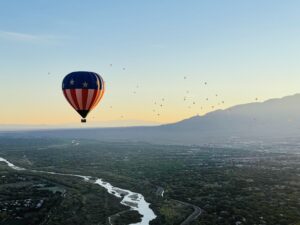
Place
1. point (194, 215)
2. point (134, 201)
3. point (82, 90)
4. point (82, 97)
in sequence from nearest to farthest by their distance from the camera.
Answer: point (82, 90) < point (82, 97) < point (194, 215) < point (134, 201)

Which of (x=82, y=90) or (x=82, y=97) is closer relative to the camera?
(x=82, y=90)

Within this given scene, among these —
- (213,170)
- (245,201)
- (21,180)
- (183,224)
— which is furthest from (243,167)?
(183,224)

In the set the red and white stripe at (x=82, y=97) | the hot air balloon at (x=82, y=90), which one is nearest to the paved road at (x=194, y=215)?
the hot air balloon at (x=82, y=90)

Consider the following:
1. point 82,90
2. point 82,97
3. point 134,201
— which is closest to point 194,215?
point 134,201

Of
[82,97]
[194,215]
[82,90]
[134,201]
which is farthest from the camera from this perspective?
[134,201]

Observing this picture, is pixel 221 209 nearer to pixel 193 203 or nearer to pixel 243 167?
pixel 193 203

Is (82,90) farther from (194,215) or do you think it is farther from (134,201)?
(134,201)

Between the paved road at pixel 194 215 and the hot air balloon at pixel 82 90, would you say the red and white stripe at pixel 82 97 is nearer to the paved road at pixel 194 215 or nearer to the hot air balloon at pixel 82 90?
the hot air balloon at pixel 82 90

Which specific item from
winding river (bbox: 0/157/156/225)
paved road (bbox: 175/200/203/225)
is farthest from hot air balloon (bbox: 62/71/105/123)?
paved road (bbox: 175/200/203/225)
